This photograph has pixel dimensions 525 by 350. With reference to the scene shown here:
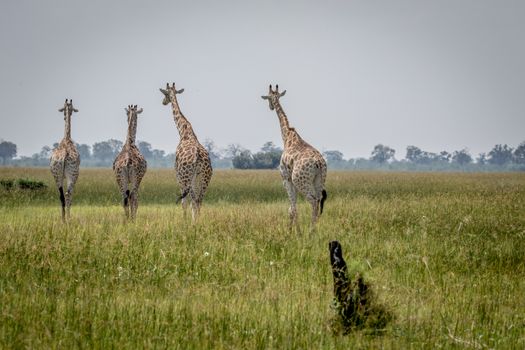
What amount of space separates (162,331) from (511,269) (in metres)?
6.09

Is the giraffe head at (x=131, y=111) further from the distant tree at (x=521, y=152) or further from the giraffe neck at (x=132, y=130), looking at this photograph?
the distant tree at (x=521, y=152)

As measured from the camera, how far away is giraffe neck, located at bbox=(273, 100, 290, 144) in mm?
13909

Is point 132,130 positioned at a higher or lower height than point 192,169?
higher

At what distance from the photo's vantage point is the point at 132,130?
606 inches

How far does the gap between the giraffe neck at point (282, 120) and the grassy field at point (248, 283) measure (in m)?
2.12

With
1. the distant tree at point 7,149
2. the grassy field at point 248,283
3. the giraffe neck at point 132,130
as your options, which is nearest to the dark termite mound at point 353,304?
the grassy field at point 248,283

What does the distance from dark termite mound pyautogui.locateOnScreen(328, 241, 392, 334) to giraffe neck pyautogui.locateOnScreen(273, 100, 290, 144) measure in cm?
792

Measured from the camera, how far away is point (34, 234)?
1035 cm

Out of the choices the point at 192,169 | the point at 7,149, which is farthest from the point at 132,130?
the point at 7,149

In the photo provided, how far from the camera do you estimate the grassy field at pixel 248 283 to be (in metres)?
5.58

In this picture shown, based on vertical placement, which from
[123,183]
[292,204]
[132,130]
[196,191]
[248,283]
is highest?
[132,130]

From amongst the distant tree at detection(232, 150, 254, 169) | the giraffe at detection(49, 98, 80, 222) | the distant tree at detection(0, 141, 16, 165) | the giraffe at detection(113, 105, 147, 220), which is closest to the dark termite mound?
the giraffe at detection(113, 105, 147, 220)

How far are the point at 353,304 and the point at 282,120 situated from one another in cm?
867

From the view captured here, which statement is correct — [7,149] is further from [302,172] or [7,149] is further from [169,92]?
[302,172]
